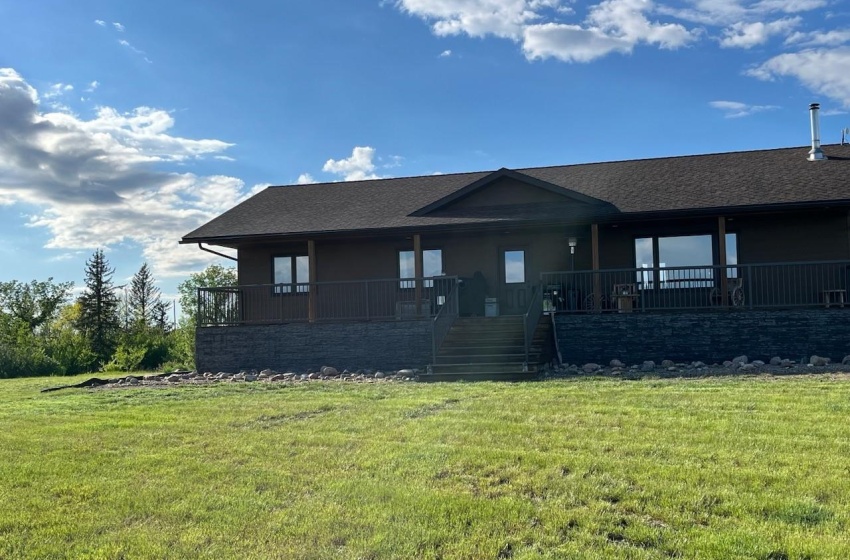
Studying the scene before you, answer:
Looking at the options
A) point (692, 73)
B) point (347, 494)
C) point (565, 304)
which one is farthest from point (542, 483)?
point (692, 73)

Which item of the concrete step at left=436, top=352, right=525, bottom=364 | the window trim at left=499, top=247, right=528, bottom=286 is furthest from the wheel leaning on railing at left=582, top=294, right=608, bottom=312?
the concrete step at left=436, top=352, right=525, bottom=364

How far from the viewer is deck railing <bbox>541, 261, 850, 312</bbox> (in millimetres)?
16547

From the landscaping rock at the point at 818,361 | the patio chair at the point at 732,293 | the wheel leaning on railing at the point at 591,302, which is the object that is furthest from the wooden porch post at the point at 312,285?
the landscaping rock at the point at 818,361

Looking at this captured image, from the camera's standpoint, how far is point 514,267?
63.1 feet

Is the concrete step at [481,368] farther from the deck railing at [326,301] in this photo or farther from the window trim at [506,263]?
the window trim at [506,263]

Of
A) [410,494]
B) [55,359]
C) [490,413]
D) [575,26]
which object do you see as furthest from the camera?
[55,359]

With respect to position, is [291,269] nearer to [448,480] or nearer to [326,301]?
[326,301]

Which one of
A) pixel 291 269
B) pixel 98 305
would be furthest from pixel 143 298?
pixel 291 269

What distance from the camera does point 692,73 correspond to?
57.6 feet

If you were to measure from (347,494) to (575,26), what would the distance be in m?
14.2

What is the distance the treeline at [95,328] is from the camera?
2447 cm

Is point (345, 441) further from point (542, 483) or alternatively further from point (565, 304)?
point (565, 304)

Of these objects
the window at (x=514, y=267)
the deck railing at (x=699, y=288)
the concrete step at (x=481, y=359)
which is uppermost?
the window at (x=514, y=267)

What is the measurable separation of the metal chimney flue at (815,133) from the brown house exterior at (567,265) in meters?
0.43
